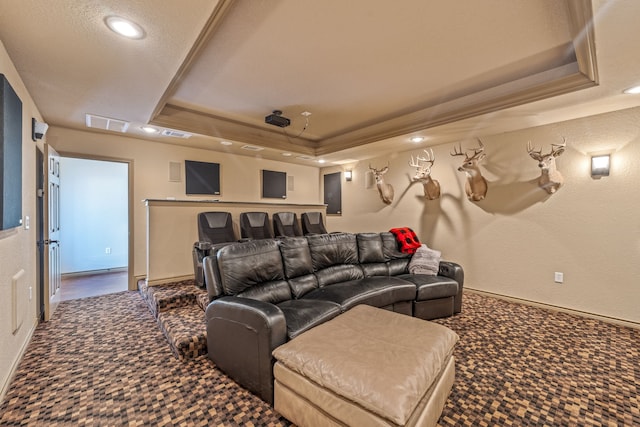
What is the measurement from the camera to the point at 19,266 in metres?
2.38

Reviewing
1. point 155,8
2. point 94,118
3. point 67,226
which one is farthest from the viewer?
point 67,226

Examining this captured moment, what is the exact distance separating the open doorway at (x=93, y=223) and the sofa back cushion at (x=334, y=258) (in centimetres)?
376

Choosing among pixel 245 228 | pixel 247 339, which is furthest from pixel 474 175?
pixel 247 339

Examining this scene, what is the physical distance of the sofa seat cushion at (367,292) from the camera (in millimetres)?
2750

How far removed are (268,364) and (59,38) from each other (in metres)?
2.67

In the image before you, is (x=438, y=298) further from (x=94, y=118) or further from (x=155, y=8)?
(x=94, y=118)

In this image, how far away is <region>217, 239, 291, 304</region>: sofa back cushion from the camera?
2.49m

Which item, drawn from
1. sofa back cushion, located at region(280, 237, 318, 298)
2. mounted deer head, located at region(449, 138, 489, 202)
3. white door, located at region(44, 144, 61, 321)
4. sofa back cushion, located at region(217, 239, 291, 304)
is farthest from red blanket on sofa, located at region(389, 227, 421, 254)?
white door, located at region(44, 144, 61, 321)

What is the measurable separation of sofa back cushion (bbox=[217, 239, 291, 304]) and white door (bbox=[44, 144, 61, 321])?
223cm

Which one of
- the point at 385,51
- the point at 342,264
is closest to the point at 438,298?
the point at 342,264

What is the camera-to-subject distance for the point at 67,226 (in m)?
5.30

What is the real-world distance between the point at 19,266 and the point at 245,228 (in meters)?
2.73

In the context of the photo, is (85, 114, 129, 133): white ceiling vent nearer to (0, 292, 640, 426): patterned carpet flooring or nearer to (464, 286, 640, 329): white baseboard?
(0, 292, 640, 426): patterned carpet flooring

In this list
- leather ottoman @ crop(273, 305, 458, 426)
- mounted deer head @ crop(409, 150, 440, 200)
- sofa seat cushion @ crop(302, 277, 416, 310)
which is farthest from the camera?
mounted deer head @ crop(409, 150, 440, 200)
